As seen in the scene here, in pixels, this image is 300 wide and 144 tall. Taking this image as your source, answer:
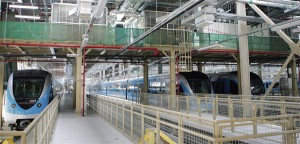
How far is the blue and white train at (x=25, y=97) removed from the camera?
1282cm

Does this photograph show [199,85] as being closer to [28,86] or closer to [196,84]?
[196,84]

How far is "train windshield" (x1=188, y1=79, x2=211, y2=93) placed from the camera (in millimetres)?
16656

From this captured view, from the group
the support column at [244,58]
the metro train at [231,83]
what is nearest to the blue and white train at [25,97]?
the support column at [244,58]

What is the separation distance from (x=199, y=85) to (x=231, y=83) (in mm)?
4183

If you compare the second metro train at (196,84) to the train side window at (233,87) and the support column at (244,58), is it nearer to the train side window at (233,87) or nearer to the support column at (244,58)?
the train side window at (233,87)

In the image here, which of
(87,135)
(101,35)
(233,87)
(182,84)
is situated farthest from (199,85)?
(87,135)

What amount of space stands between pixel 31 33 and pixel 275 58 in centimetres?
1945

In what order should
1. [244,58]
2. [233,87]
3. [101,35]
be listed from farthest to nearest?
1. [233,87]
2. [244,58]
3. [101,35]

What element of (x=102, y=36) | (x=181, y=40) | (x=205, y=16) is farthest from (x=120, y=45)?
(x=205, y=16)

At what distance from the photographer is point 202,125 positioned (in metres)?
8.84

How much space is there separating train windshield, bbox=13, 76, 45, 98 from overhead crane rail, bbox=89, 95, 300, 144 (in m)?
3.88

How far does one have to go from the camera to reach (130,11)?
60.4ft

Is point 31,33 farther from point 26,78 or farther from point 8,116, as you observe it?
point 8,116

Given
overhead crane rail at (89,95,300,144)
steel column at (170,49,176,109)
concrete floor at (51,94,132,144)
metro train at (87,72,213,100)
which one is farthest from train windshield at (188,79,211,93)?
concrete floor at (51,94,132,144)
